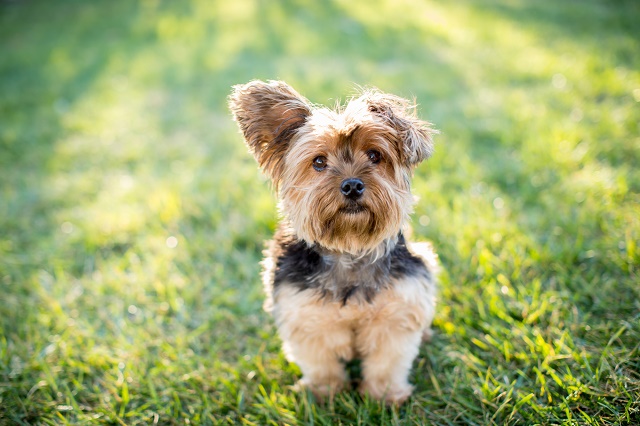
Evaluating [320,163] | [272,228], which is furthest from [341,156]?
[272,228]

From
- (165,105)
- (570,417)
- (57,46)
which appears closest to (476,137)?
(570,417)

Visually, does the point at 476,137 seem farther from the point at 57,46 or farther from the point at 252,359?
the point at 57,46

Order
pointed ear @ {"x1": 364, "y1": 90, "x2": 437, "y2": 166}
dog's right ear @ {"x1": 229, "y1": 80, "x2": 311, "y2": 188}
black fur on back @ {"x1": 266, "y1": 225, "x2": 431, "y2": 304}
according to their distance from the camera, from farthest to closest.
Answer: black fur on back @ {"x1": 266, "y1": 225, "x2": 431, "y2": 304}, dog's right ear @ {"x1": 229, "y1": 80, "x2": 311, "y2": 188}, pointed ear @ {"x1": 364, "y1": 90, "x2": 437, "y2": 166}

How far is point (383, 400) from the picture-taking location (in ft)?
8.95

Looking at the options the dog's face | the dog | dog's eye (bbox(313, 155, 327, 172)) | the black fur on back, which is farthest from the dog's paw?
dog's eye (bbox(313, 155, 327, 172))

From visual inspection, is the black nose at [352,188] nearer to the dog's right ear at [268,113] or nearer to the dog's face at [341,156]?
the dog's face at [341,156]

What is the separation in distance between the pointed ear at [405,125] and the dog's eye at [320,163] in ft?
1.22

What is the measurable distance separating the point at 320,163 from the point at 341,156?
0.42ft

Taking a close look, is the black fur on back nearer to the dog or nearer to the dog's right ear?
the dog

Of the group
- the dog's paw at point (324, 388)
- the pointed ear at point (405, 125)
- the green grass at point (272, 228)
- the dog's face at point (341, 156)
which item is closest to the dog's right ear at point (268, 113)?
the dog's face at point (341, 156)

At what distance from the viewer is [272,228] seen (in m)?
4.44

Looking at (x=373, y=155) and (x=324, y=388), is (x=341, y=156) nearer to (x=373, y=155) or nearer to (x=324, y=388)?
(x=373, y=155)

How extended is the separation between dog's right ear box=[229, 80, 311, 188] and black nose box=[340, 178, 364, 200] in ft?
1.54

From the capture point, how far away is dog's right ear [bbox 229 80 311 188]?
2477 millimetres
